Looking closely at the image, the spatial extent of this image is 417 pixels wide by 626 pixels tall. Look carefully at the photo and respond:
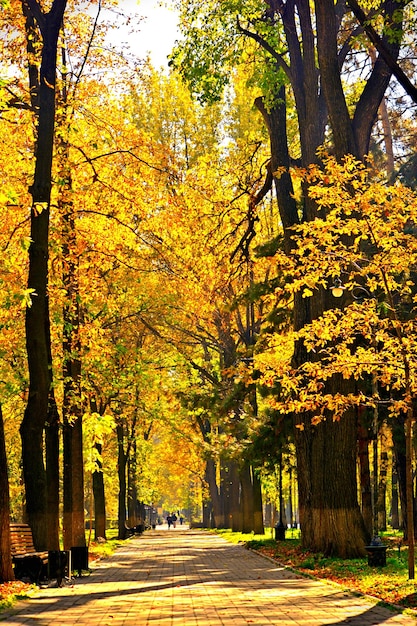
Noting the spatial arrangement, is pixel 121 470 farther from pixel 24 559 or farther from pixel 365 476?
pixel 24 559

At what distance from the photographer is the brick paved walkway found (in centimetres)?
1116

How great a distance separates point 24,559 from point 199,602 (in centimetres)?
382

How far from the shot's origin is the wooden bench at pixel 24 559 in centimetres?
1606

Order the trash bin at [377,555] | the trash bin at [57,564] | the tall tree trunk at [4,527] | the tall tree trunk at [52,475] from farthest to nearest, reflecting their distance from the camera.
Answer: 1. the tall tree trunk at [52,475]
2. the trash bin at [377,555]
3. the trash bin at [57,564]
4. the tall tree trunk at [4,527]

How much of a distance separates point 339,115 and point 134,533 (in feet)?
121

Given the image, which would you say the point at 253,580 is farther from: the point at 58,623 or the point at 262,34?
the point at 262,34

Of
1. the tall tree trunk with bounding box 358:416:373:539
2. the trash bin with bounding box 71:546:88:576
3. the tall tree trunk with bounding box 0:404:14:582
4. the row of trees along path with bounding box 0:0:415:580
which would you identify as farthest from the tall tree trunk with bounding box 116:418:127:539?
the tall tree trunk with bounding box 0:404:14:582

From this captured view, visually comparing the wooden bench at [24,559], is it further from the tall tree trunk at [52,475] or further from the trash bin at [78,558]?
the tall tree trunk at [52,475]

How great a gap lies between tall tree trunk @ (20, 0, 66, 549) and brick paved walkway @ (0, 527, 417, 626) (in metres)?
1.88

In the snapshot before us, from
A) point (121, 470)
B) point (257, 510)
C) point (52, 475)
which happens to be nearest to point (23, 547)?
point (52, 475)

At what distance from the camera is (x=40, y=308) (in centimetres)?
1744

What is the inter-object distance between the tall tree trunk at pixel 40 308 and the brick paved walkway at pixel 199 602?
1881 mm

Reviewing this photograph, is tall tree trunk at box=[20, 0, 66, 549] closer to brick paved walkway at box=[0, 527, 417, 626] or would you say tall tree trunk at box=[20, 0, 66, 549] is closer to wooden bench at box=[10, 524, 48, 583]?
wooden bench at box=[10, 524, 48, 583]

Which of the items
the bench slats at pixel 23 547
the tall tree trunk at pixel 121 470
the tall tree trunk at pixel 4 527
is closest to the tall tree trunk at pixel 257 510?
the tall tree trunk at pixel 121 470
